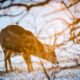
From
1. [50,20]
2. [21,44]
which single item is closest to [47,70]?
[21,44]

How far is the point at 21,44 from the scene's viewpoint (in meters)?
2.34

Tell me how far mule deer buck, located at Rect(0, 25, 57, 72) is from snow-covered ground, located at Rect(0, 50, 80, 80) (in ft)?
0.14

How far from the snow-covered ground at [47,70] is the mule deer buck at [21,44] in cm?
4

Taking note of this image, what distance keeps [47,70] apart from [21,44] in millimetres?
319

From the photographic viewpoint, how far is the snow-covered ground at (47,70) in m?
2.28

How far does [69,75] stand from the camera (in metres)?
2.28

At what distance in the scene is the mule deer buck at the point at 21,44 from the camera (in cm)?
231

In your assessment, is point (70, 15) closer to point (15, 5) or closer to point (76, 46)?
point (76, 46)

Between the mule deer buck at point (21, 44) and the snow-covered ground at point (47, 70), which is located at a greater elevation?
the mule deer buck at point (21, 44)

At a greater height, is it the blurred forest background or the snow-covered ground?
the blurred forest background

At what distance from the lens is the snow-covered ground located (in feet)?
7.48

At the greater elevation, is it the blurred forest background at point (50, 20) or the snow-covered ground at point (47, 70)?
the blurred forest background at point (50, 20)

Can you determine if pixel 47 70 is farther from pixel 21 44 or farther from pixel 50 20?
pixel 50 20

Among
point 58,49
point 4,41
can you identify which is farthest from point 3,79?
point 58,49
